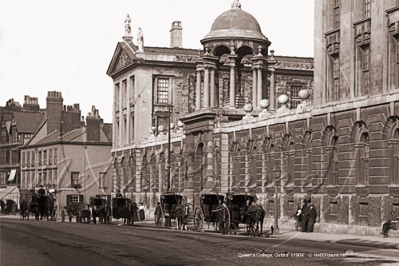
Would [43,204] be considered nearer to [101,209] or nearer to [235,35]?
[101,209]

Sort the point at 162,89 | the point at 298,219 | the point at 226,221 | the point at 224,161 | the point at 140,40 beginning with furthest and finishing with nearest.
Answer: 1. the point at 162,89
2. the point at 140,40
3. the point at 224,161
4. the point at 298,219
5. the point at 226,221

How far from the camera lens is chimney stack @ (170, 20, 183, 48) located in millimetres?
88062

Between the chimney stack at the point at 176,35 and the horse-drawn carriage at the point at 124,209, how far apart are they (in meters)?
40.6

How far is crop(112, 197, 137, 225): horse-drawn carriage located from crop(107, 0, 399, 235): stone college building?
4269 mm

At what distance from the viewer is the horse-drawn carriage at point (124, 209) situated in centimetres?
4903

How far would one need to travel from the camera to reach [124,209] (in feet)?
161

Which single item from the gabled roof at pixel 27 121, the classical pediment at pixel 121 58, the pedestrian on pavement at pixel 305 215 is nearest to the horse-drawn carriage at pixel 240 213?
the pedestrian on pavement at pixel 305 215

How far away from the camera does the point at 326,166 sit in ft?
132

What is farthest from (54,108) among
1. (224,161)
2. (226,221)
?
(226,221)

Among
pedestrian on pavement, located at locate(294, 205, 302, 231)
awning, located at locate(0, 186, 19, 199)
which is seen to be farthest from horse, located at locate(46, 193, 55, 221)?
awning, located at locate(0, 186, 19, 199)

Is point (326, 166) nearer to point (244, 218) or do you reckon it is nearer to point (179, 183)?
point (244, 218)

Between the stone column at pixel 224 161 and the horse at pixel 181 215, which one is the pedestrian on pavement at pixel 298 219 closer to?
the horse at pixel 181 215

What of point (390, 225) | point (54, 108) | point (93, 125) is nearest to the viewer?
point (390, 225)

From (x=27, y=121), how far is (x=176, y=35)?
1652 inches
